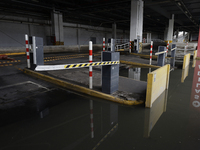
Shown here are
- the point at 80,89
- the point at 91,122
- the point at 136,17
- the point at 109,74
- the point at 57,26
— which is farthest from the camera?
the point at 57,26

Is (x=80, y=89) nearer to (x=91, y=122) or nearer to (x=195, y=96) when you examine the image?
(x=91, y=122)

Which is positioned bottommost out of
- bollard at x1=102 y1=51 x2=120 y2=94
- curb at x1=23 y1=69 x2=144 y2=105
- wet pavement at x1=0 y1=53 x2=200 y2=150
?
wet pavement at x1=0 y1=53 x2=200 y2=150

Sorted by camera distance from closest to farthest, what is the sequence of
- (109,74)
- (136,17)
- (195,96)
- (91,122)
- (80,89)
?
(91,122), (109,74), (195,96), (80,89), (136,17)

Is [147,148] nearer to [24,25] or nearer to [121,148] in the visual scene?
[121,148]

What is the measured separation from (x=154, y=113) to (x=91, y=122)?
161 cm

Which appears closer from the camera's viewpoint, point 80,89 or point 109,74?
point 109,74

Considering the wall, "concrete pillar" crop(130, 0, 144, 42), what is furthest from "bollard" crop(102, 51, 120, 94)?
the wall

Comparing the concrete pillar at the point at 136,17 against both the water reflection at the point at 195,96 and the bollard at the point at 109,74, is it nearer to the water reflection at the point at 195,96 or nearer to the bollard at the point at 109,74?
the water reflection at the point at 195,96

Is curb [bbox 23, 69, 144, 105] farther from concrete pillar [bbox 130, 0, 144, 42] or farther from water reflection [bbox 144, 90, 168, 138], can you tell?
concrete pillar [bbox 130, 0, 144, 42]

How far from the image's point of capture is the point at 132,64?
1098cm

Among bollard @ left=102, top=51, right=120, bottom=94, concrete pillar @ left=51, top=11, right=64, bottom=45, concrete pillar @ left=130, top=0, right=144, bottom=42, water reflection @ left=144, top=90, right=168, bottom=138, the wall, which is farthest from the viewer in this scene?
concrete pillar @ left=51, top=11, right=64, bottom=45

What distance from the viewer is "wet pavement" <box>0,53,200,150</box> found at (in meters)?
2.75

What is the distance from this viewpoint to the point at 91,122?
344 centimetres

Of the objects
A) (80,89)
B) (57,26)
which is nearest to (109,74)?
(80,89)
